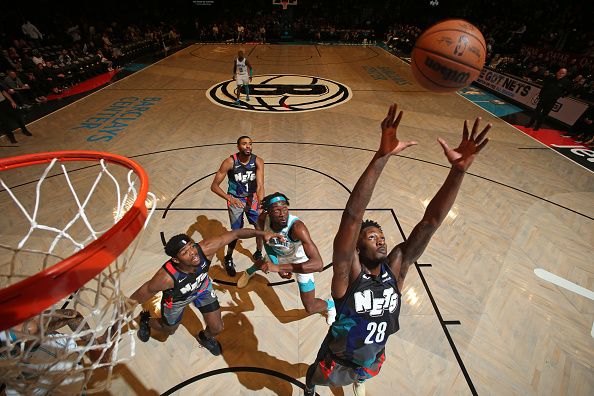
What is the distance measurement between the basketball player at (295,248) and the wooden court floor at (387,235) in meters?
0.44

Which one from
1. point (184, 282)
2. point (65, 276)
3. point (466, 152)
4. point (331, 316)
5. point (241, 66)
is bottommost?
point (331, 316)

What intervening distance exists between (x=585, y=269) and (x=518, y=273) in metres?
1.09

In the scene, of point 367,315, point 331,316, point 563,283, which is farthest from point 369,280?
point 563,283

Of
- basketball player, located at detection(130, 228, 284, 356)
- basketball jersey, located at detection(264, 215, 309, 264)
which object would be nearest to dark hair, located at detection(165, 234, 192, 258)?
basketball player, located at detection(130, 228, 284, 356)

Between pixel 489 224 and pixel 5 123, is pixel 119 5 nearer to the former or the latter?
pixel 5 123

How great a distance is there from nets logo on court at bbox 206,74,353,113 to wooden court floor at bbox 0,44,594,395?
208 mm

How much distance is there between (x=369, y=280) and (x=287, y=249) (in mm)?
1421

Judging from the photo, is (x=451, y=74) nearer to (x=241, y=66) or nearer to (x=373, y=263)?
(x=373, y=263)

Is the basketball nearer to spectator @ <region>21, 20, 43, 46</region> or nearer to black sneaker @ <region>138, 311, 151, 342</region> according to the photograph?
black sneaker @ <region>138, 311, 151, 342</region>

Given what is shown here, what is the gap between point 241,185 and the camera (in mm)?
4281

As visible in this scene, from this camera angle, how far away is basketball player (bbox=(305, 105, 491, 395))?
1.92 m

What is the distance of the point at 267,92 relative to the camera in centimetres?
1204

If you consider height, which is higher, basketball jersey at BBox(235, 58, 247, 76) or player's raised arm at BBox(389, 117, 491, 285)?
player's raised arm at BBox(389, 117, 491, 285)

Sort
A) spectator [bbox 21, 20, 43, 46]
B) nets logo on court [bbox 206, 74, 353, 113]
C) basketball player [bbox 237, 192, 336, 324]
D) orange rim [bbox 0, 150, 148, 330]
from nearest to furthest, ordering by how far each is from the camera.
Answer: orange rim [bbox 0, 150, 148, 330], basketball player [bbox 237, 192, 336, 324], nets logo on court [bbox 206, 74, 353, 113], spectator [bbox 21, 20, 43, 46]
